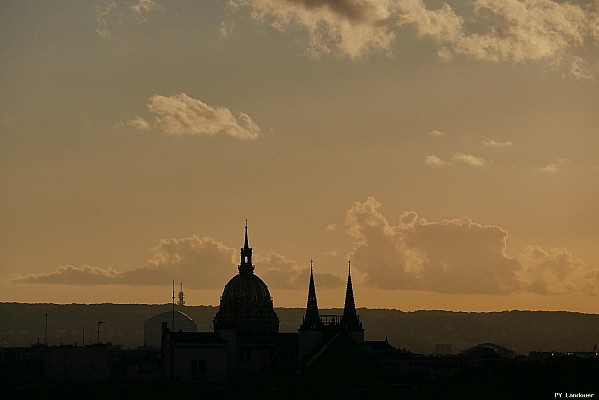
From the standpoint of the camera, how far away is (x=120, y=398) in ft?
625

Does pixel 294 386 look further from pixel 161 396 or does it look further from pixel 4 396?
pixel 4 396

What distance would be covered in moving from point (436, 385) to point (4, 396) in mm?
54648

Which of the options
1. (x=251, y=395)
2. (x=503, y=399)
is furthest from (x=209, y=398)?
(x=503, y=399)

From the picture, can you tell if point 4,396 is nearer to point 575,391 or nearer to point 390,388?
point 390,388

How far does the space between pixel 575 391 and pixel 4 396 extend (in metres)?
70.6

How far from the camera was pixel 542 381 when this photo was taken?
7795 inches

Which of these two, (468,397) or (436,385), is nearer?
(468,397)

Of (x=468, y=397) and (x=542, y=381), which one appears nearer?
(x=468, y=397)

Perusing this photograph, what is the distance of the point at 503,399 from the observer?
18325 cm

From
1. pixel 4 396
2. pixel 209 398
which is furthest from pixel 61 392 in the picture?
pixel 209 398

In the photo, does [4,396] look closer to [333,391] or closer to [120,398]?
[120,398]

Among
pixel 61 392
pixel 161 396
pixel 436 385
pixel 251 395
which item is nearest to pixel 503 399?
pixel 436 385

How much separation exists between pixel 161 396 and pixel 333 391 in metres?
21.2

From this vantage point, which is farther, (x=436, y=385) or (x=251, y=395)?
(x=436, y=385)
